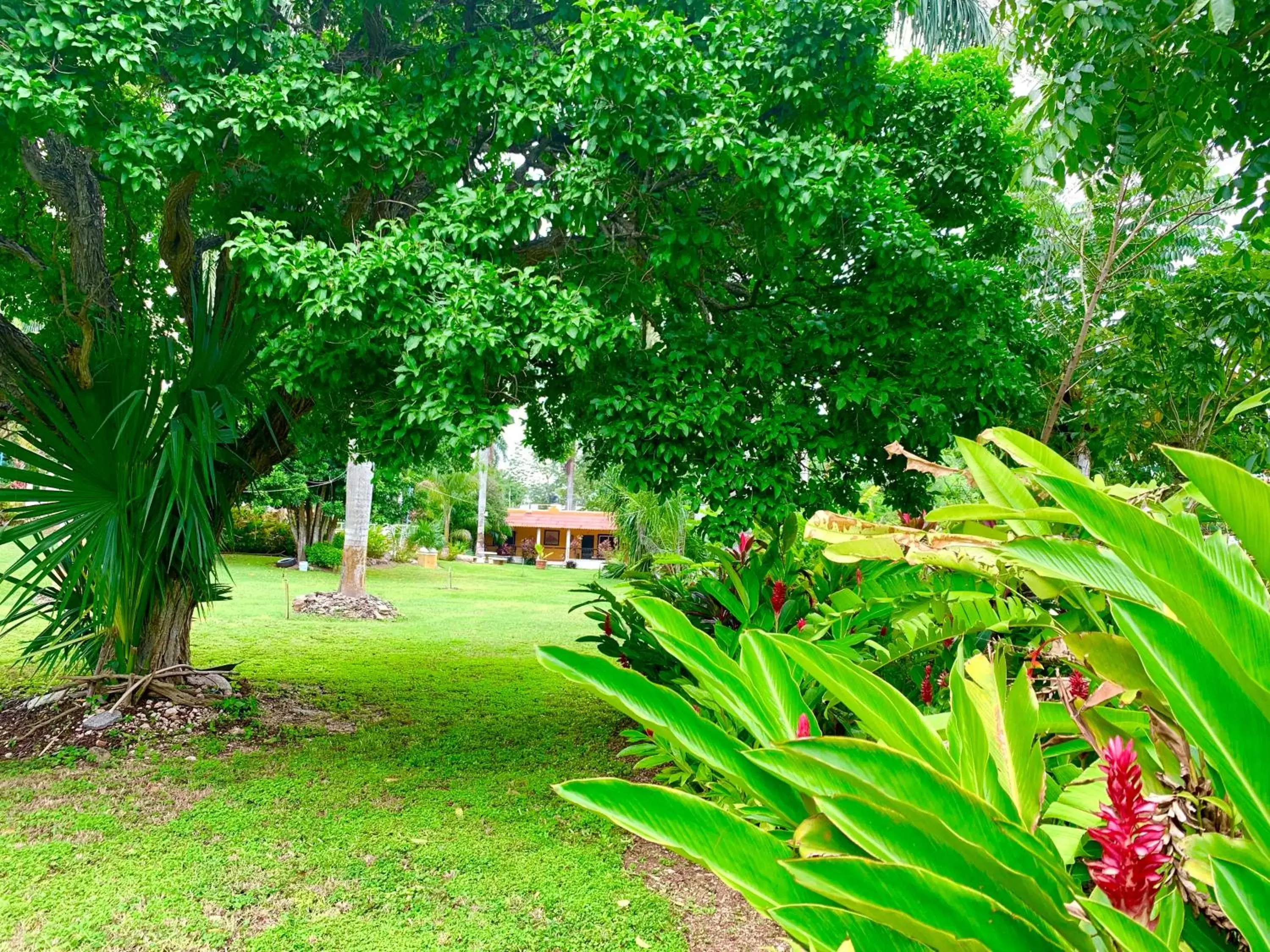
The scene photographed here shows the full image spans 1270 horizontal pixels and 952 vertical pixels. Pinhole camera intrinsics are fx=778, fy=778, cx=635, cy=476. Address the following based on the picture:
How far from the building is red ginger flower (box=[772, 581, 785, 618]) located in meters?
25.8

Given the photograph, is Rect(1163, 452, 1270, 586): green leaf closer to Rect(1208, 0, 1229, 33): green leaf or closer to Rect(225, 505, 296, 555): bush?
Rect(1208, 0, 1229, 33): green leaf

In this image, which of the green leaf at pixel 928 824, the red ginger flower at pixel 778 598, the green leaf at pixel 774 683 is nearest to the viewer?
the green leaf at pixel 928 824

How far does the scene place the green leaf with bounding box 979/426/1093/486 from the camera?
0.99m

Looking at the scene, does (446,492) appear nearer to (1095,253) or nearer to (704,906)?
(1095,253)

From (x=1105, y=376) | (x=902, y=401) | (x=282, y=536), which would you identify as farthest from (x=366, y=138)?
(x=282, y=536)

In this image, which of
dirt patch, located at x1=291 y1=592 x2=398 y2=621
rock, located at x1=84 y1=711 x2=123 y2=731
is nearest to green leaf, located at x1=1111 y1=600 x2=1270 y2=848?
rock, located at x1=84 y1=711 x2=123 y2=731

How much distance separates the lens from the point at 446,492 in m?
25.4

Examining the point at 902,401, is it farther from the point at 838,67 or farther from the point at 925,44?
the point at 925,44

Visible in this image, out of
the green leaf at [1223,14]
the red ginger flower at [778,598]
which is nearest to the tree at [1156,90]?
the green leaf at [1223,14]

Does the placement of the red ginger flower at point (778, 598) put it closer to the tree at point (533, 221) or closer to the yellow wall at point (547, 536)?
the tree at point (533, 221)

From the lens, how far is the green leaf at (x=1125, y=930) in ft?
1.89

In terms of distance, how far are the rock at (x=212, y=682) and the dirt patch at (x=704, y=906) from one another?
3.37 meters

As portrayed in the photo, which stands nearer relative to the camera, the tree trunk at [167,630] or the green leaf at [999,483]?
the green leaf at [999,483]

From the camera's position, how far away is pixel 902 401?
166 inches
